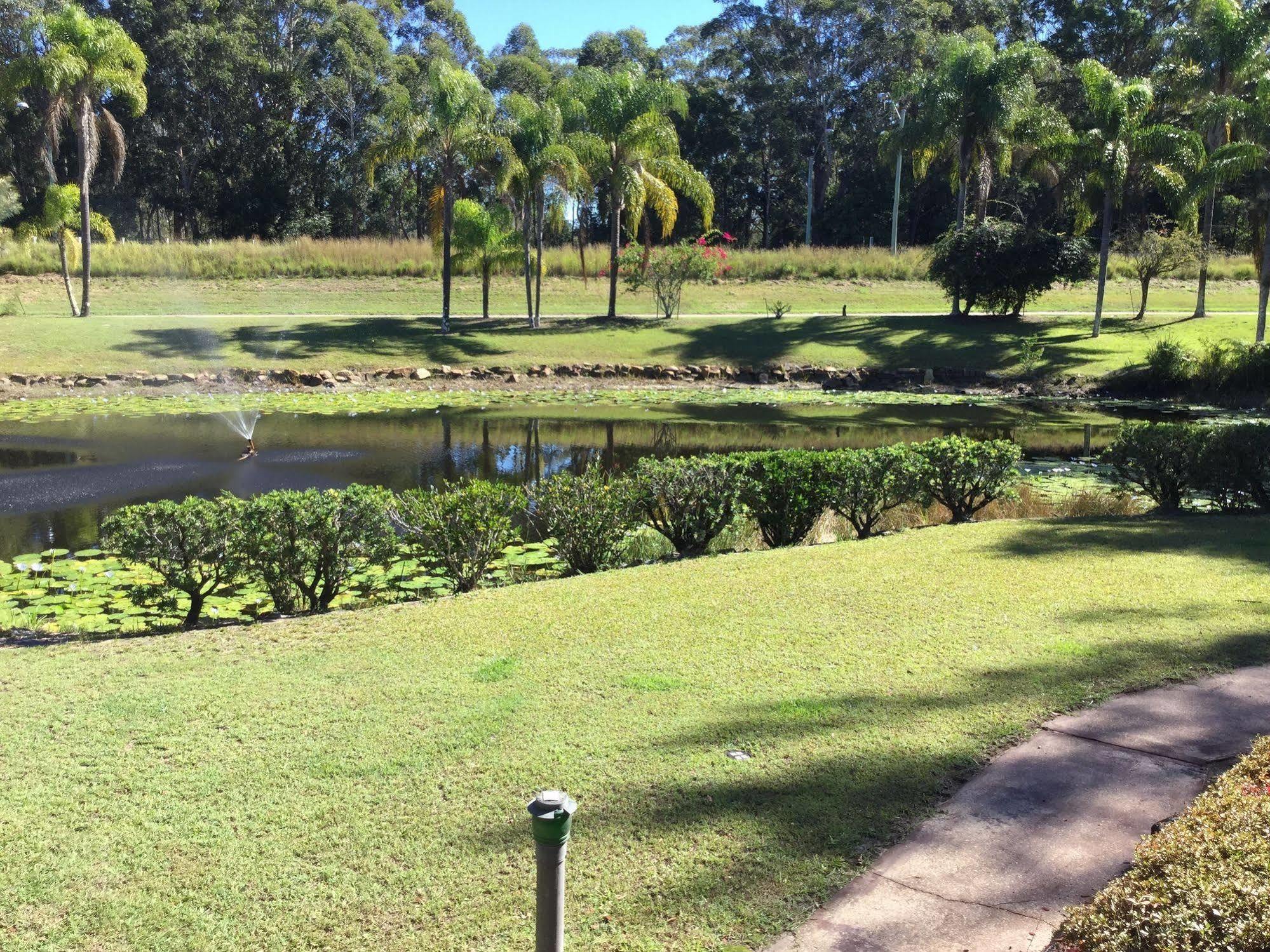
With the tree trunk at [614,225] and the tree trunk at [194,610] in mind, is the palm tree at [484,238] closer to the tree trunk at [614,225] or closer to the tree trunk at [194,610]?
the tree trunk at [614,225]

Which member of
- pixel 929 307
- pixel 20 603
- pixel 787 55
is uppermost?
pixel 787 55

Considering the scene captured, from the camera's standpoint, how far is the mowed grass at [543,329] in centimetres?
3086

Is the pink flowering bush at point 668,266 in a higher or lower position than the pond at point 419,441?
higher

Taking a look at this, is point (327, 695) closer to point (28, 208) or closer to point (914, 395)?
point (914, 395)

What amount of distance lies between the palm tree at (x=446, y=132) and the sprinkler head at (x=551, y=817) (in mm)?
32818

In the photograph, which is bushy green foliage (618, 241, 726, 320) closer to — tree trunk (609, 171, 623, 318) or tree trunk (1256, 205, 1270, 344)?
tree trunk (609, 171, 623, 318)

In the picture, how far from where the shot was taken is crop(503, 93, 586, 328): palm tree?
34.5 m

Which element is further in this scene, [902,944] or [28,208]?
[28,208]

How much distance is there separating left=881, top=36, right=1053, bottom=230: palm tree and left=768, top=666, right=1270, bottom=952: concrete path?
112ft

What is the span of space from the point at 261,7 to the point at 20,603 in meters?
62.8

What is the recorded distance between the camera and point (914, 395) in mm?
29594

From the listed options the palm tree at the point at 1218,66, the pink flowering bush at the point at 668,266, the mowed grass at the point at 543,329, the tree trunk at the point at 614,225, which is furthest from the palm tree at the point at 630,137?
the palm tree at the point at 1218,66

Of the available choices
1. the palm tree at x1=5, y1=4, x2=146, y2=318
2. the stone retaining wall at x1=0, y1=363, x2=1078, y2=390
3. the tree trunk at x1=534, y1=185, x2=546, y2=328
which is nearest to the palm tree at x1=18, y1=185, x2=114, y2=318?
the palm tree at x1=5, y1=4, x2=146, y2=318

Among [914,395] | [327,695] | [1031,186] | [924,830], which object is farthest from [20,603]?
[1031,186]
